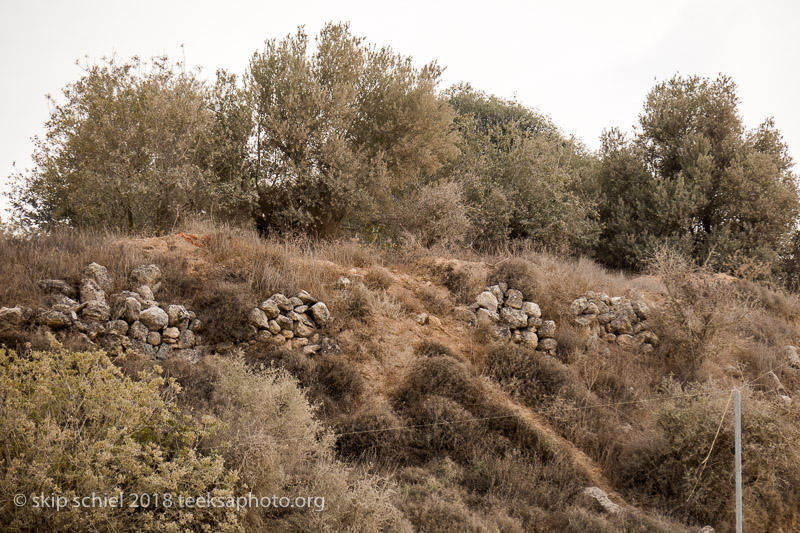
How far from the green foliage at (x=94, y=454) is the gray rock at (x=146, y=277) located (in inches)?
133

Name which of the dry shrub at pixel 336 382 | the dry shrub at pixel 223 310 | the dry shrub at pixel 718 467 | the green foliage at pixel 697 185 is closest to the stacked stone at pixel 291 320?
the dry shrub at pixel 223 310

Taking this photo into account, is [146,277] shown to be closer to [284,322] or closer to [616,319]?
[284,322]

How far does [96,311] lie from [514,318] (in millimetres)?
6032

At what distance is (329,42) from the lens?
13.7 metres

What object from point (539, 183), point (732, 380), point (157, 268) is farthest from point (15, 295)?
point (539, 183)

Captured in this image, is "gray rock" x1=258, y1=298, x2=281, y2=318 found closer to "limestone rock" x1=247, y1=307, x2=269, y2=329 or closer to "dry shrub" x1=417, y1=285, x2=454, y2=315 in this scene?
"limestone rock" x1=247, y1=307, x2=269, y2=329

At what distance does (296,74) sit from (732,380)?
32.8ft

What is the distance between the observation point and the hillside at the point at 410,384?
16.9ft

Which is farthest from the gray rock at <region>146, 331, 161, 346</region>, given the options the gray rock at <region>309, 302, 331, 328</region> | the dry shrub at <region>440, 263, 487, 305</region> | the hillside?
the dry shrub at <region>440, 263, 487, 305</region>

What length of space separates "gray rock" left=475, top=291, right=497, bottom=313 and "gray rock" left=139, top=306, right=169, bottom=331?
4763 millimetres

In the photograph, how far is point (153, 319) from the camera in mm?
7641

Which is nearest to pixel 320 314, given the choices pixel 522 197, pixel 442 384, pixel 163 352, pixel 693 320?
pixel 442 384

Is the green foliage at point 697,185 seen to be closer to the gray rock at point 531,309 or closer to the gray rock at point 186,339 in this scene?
the gray rock at point 531,309

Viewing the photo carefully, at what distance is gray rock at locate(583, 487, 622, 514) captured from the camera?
246 inches
